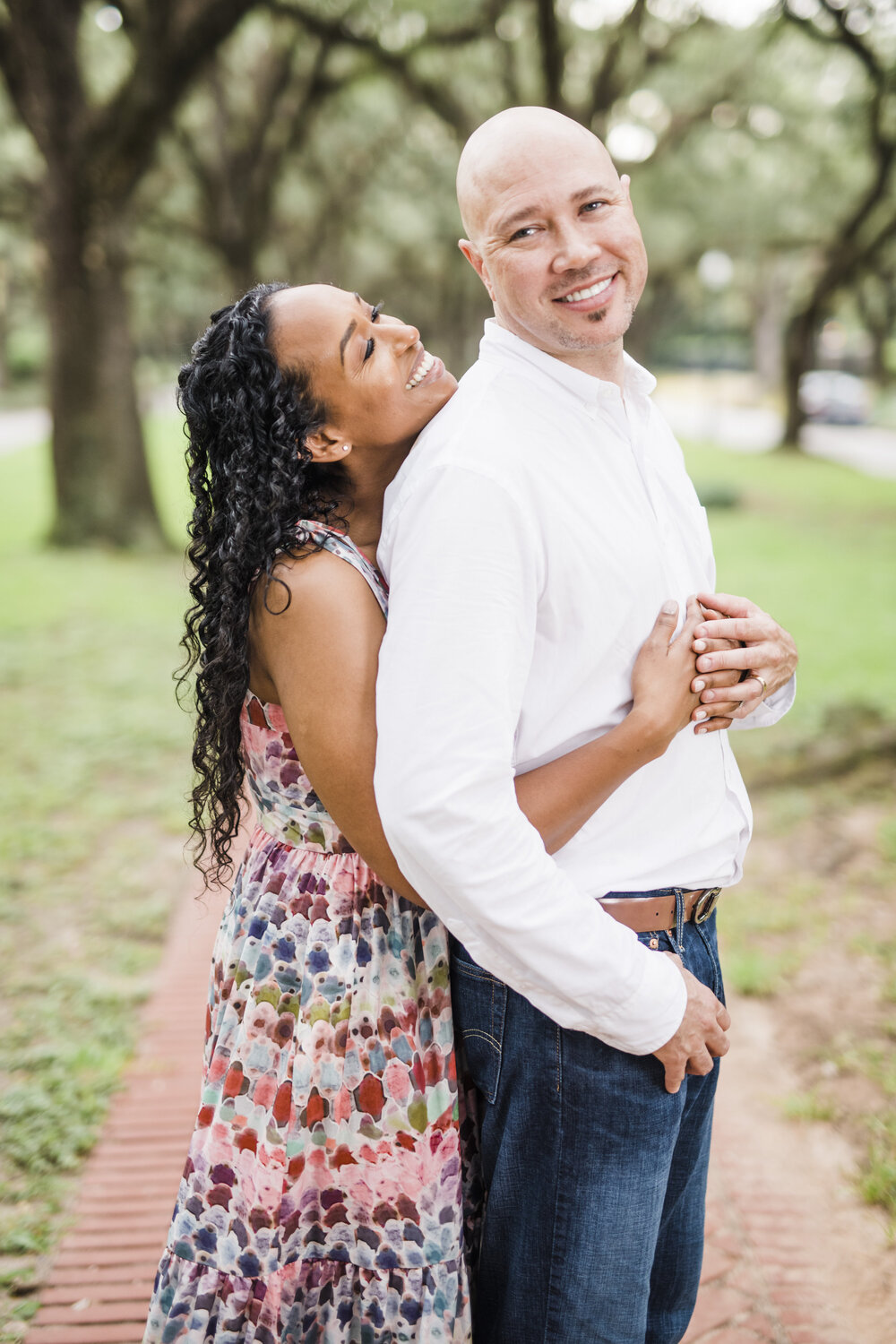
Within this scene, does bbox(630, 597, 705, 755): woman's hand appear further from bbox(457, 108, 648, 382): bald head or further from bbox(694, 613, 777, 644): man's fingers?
bbox(457, 108, 648, 382): bald head

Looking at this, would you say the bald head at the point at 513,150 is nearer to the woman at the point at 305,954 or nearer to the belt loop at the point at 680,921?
the woman at the point at 305,954

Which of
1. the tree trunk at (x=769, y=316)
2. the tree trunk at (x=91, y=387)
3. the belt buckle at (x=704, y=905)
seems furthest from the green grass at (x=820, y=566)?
the tree trunk at (x=769, y=316)

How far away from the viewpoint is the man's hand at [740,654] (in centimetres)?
175

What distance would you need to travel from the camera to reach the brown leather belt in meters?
1.73

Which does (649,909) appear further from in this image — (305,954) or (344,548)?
(344,548)

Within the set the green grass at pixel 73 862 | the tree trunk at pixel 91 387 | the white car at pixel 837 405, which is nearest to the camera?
the green grass at pixel 73 862

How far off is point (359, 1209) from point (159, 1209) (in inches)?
56.1

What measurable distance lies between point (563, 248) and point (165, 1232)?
2.62 meters

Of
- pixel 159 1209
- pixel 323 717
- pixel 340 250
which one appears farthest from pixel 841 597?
pixel 340 250

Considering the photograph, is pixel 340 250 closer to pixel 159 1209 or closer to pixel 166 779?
pixel 166 779

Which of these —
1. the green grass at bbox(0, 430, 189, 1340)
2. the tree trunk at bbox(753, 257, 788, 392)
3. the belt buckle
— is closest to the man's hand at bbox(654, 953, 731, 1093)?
the belt buckle

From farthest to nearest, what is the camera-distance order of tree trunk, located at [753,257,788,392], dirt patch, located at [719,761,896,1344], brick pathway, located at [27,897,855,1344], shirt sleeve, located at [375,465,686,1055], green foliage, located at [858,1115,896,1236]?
1. tree trunk, located at [753,257,788,392]
2. green foliage, located at [858,1115,896,1236]
3. dirt patch, located at [719,761,896,1344]
4. brick pathway, located at [27,897,855,1344]
5. shirt sleeve, located at [375,465,686,1055]

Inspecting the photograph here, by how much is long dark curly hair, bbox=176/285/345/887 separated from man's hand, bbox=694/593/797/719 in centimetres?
66

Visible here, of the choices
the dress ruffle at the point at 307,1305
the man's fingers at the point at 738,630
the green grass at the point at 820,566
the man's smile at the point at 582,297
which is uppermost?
the green grass at the point at 820,566
